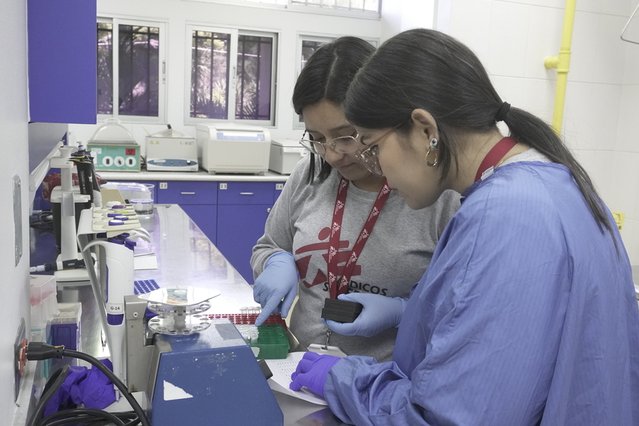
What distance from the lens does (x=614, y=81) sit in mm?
3518

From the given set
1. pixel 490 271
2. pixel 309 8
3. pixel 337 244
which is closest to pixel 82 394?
pixel 337 244

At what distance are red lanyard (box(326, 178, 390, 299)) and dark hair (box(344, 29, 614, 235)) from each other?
41cm

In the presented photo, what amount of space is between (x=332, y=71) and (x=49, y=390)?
33.4 inches

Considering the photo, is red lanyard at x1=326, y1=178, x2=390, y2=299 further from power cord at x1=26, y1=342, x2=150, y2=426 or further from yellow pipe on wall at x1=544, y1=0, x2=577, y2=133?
yellow pipe on wall at x1=544, y1=0, x2=577, y2=133

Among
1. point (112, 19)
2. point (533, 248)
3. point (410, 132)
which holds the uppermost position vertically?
point (112, 19)

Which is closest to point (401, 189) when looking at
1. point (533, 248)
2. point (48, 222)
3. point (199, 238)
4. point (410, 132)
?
point (410, 132)

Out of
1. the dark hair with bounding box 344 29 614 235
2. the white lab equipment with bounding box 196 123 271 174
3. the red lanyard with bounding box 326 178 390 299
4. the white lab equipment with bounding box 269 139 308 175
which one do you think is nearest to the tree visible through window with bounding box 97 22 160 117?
the white lab equipment with bounding box 196 123 271 174

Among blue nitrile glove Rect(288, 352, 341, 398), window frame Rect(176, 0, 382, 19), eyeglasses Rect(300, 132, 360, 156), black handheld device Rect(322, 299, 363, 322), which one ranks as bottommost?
blue nitrile glove Rect(288, 352, 341, 398)

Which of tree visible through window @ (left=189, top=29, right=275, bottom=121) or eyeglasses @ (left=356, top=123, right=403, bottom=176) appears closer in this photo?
eyeglasses @ (left=356, top=123, right=403, bottom=176)

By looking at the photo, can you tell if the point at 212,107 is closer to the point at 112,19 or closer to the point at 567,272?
the point at 112,19

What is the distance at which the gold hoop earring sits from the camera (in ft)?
2.96

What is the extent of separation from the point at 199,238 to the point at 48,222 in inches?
26.5

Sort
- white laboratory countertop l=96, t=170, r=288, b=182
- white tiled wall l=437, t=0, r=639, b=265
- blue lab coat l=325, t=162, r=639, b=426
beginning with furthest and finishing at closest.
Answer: white laboratory countertop l=96, t=170, r=288, b=182 < white tiled wall l=437, t=0, r=639, b=265 < blue lab coat l=325, t=162, r=639, b=426

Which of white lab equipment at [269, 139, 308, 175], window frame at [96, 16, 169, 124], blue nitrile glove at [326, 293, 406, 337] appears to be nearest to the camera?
blue nitrile glove at [326, 293, 406, 337]
